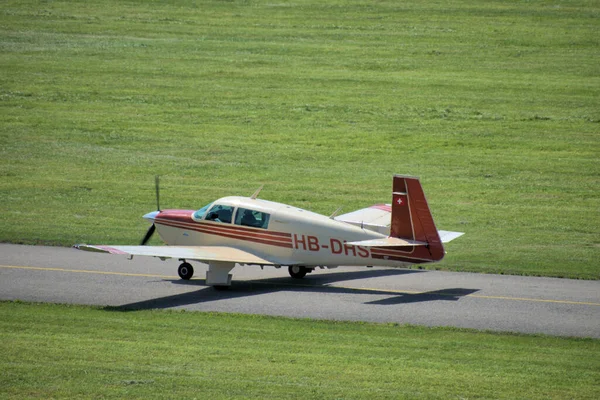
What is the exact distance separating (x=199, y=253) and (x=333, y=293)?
3.39 meters

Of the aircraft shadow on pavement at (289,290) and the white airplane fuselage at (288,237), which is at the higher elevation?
the white airplane fuselage at (288,237)

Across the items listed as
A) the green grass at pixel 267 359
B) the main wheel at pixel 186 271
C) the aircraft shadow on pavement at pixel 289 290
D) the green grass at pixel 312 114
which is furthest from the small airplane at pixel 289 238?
the green grass at pixel 312 114

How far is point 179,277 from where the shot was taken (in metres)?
25.5

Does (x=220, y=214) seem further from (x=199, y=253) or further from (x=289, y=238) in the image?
(x=289, y=238)

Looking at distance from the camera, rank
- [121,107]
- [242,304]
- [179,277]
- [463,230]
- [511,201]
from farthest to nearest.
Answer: [121,107]
[511,201]
[463,230]
[179,277]
[242,304]

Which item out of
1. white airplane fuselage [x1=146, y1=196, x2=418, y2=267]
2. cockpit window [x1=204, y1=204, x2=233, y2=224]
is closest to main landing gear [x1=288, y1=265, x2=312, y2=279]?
white airplane fuselage [x1=146, y1=196, x2=418, y2=267]

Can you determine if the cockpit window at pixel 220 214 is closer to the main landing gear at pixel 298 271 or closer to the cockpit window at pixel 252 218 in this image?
the cockpit window at pixel 252 218

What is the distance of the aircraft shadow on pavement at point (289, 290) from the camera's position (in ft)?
74.0

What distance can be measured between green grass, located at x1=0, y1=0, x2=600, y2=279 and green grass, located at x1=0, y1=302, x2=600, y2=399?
7680 millimetres

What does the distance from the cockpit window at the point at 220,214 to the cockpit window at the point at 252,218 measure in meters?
0.23

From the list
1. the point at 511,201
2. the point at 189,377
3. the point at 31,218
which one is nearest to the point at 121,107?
the point at 31,218

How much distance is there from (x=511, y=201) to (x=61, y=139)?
1994 centimetres

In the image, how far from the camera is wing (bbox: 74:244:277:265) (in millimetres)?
22866

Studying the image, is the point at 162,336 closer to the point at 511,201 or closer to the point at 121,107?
the point at 511,201
